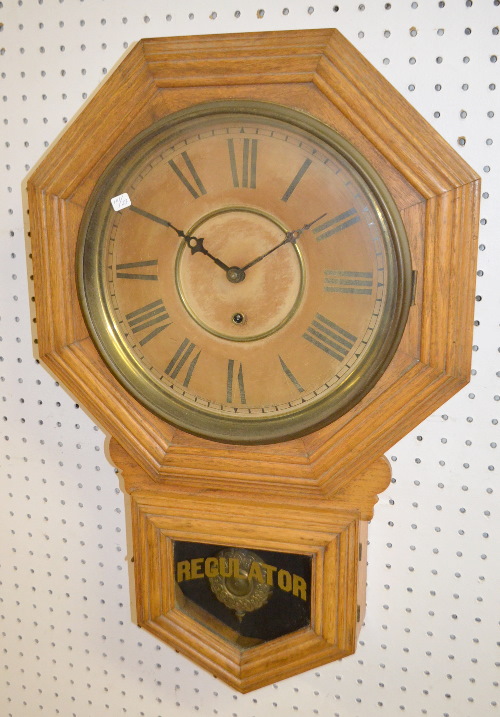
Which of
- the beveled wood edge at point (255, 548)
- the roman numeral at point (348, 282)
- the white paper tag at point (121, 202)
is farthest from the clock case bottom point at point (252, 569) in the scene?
the white paper tag at point (121, 202)

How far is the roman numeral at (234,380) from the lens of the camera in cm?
94

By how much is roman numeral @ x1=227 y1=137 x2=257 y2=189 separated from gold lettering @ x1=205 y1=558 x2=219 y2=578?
1.86ft

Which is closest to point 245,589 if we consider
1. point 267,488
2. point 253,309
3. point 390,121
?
point 267,488

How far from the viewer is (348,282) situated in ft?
2.85

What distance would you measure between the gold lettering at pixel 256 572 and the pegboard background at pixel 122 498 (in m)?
0.24

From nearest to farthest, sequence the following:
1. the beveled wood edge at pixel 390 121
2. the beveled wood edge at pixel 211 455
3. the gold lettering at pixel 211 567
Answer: the beveled wood edge at pixel 390 121
the beveled wood edge at pixel 211 455
the gold lettering at pixel 211 567

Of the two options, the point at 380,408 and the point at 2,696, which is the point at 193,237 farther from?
the point at 2,696

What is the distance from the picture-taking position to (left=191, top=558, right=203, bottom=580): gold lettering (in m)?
1.03

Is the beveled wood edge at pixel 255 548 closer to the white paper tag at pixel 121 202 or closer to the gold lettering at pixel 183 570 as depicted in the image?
the gold lettering at pixel 183 570

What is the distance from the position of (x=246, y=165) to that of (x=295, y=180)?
0.23 ft

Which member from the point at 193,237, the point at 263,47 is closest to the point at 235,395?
the point at 193,237

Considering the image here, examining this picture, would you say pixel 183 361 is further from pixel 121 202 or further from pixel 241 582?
pixel 241 582

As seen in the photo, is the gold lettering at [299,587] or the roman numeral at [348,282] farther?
the gold lettering at [299,587]

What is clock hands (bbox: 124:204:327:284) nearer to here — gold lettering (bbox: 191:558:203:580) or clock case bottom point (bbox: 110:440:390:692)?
clock case bottom point (bbox: 110:440:390:692)
